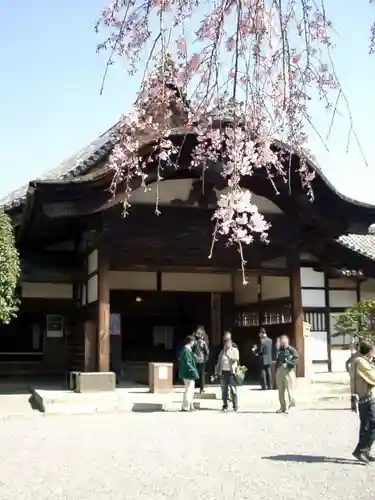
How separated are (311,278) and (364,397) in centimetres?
1084

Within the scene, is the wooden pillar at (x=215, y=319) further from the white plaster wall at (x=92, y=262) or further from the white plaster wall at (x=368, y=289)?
the white plaster wall at (x=92, y=262)

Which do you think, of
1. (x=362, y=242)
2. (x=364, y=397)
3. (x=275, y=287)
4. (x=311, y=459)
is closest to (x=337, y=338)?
(x=275, y=287)

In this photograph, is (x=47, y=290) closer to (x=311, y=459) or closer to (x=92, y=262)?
(x=92, y=262)

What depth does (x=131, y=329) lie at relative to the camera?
22.4m

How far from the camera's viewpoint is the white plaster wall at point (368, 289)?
19469 millimetres

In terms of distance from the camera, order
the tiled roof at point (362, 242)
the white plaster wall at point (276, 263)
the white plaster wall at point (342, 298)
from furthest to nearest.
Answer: the tiled roof at point (362, 242), the white plaster wall at point (342, 298), the white plaster wall at point (276, 263)

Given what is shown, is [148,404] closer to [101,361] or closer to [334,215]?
[101,361]

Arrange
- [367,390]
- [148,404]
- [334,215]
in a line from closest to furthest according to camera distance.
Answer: [367,390] → [148,404] → [334,215]

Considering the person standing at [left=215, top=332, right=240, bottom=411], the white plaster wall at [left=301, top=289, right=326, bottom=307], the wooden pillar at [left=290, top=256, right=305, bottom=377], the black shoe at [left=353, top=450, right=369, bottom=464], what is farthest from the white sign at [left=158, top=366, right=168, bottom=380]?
the black shoe at [left=353, top=450, right=369, bottom=464]

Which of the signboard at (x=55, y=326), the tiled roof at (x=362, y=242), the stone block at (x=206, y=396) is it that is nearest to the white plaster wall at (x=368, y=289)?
the tiled roof at (x=362, y=242)

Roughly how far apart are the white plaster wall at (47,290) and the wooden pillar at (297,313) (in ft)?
20.1

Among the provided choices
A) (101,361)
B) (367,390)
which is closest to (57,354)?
(101,361)

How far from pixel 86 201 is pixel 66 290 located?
461 cm

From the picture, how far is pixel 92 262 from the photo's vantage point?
1543 cm
